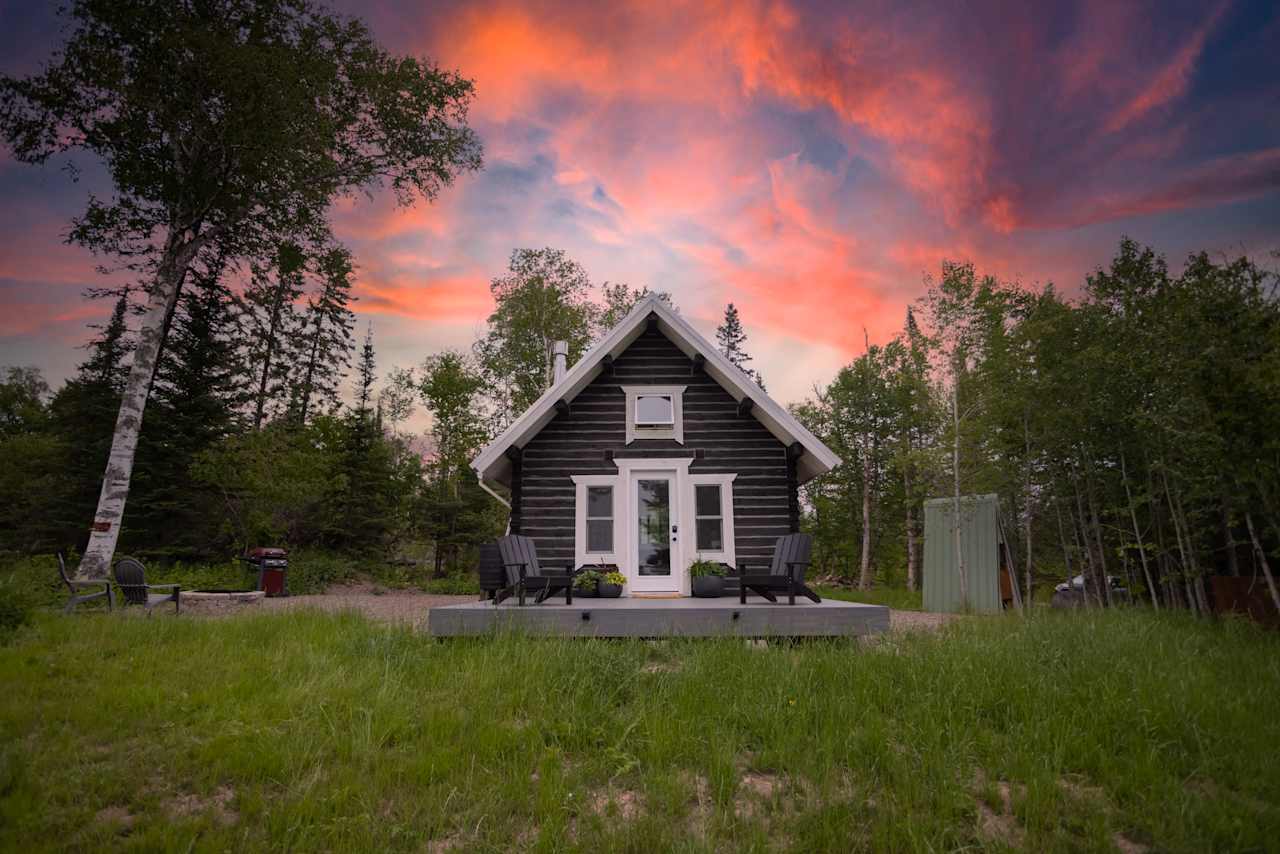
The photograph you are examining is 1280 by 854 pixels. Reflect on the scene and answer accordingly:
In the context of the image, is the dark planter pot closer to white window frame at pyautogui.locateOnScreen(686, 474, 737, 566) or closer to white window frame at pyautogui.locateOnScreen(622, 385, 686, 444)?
white window frame at pyautogui.locateOnScreen(686, 474, 737, 566)

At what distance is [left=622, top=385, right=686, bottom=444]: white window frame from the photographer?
35.1ft

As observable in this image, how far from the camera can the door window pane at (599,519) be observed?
408 inches

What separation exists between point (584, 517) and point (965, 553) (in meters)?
9.55

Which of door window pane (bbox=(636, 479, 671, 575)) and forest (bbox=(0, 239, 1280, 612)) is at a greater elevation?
forest (bbox=(0, 239, 1280, 612))

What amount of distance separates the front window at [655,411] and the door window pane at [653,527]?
1.04 metres

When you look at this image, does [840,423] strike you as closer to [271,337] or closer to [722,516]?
[722,516]

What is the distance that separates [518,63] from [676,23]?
2670 millimetres

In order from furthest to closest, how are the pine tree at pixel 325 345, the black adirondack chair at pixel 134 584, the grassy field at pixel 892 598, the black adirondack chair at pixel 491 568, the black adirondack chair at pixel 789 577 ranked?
1. the pine tree at pixel 325 345
2. the grassy field at pixel 892 598
3. the black adirondack chair at pixel 491 568
4. the black adirondack chair at pixel 134 584
5. the black adirondack chair at pixel 789 577

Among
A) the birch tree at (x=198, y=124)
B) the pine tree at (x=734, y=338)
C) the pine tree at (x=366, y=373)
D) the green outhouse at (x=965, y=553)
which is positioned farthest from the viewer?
the pine tree at (x=734, y=338)

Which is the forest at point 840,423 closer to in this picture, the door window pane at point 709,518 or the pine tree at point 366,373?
the pine tree at point 366,373

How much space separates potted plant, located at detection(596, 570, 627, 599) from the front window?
8.89 feet

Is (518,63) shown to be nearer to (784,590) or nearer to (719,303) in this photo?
(784,590)

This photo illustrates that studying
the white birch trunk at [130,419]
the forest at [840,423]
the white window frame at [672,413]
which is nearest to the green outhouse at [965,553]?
the forest at [840,423]

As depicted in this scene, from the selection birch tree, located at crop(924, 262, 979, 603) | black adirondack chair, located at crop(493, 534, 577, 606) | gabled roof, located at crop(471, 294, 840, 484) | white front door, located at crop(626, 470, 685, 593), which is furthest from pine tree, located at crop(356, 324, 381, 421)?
birch tree, located at crop(924, 262, 979, 603)
